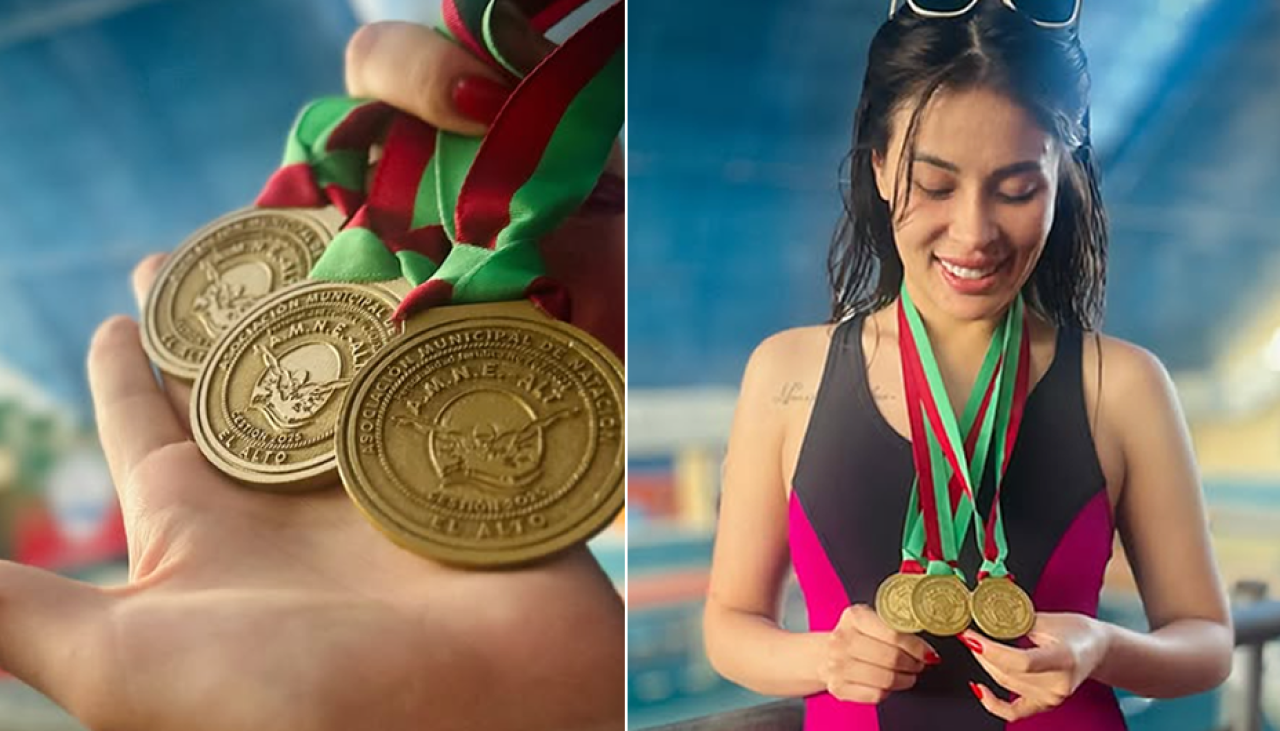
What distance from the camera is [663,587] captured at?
4.53 ft

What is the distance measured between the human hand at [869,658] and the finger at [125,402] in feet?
3.29

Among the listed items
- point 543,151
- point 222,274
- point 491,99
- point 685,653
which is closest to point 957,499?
point 685,653

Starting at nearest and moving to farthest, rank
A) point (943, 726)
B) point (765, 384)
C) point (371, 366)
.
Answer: point (943, 726), point (765, 384), point (371, 366)

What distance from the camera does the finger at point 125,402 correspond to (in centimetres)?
162

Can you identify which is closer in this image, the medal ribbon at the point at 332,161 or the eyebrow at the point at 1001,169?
the eyebrow at the point at 1001,169

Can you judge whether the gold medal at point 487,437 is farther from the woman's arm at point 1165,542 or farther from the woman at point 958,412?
the woman's arm at point 1165,542

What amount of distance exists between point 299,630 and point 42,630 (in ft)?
0.97

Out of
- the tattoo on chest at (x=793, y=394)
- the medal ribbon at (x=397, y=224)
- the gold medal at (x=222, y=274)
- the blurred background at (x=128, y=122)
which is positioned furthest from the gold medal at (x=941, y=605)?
the blurred background at (x=128, y=122)

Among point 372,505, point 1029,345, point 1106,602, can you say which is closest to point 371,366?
point 372,505

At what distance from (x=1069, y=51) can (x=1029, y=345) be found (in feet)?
1.24

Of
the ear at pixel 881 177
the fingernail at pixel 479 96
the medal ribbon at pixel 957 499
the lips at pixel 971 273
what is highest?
the fingernail at pixel 479 96

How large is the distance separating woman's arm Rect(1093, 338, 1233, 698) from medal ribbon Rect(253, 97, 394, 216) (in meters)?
1.19

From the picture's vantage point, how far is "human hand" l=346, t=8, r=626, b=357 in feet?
5.41

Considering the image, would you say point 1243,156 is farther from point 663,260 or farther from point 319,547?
point 319,547
